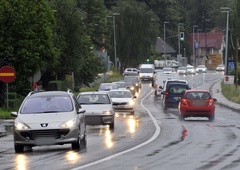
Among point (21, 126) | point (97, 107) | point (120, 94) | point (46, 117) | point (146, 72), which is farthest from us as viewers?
point (146, 72)

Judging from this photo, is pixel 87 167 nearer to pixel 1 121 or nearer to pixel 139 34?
pixel 1 121

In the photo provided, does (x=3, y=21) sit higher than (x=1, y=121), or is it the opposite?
(x=3, y=21)

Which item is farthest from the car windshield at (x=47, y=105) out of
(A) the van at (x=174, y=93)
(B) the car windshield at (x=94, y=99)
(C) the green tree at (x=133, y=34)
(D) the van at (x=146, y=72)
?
(C) the green tree at (x=133, y=34)

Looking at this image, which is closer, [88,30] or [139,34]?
[88,30]

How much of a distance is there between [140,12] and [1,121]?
76703mm

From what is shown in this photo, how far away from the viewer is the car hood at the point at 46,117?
820 inches

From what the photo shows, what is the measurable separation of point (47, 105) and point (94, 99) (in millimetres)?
11292

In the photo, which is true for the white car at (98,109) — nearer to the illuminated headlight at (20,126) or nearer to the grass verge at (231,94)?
the illuminated headlight at (20,126)

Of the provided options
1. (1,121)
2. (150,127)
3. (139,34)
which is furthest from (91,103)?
(139,34)

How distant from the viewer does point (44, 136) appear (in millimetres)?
20641

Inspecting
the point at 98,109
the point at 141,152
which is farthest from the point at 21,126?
the point at 98,109

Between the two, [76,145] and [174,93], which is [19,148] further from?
[174,93]

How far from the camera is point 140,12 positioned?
115m

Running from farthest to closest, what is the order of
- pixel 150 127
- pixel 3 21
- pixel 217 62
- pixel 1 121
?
pixel 217 62 → pixel 3 21 → pixel 1 121 → pixel 150 127
